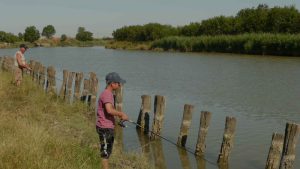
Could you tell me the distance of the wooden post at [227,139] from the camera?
382 inches

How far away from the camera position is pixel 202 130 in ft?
34.0

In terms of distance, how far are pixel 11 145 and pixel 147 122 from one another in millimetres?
6353

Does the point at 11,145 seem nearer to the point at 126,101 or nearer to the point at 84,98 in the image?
the point at 84,98

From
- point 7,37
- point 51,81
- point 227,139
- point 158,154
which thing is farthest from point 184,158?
point 7,37

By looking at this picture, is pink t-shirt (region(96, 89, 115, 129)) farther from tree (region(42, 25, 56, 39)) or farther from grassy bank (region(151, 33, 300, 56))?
tree (region(42, 25, 56, 39))

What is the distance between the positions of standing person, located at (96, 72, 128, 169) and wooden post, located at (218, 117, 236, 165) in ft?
10.4

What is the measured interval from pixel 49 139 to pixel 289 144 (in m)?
4.39

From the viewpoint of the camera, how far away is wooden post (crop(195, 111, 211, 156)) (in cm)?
1033

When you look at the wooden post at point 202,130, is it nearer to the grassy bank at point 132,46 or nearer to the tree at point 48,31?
the grassy bank at point 132,46

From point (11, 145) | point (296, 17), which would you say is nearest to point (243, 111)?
point (11, 145)

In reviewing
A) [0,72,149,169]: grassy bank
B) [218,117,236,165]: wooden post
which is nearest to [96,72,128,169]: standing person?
[0,72,149,169]: grassy bank

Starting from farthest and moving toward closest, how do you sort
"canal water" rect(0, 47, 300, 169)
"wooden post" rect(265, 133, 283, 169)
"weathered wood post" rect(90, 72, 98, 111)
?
"weathered wood post" rect(90, 72, 98, 111) → "canal water" rect(0, 47, 300, 169) → "wooden post" rect(265, 133, 283, 169)

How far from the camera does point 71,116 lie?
12836 mm

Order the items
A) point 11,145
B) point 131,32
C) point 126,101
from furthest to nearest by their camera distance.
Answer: point 131,32 → point 126,101 → point 11,145
